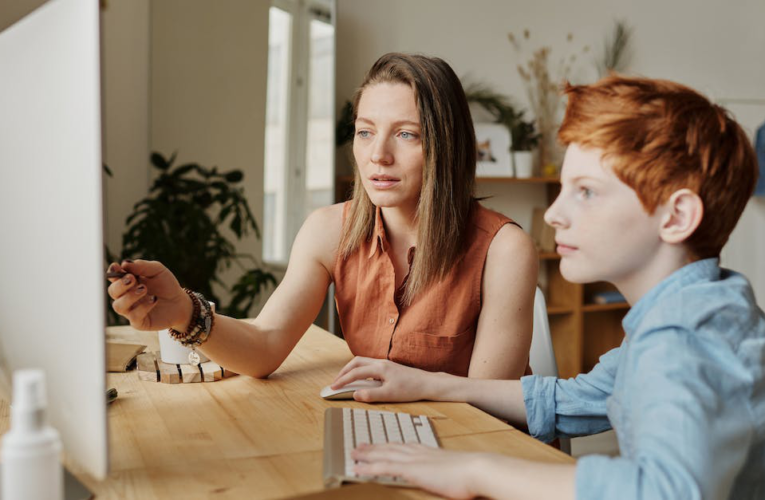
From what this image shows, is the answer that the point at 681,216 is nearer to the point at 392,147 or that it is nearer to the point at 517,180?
the point at 392,147

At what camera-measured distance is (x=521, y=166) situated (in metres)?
4.09

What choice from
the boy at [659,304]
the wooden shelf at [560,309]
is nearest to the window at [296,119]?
the wooden shelf at [560,309]

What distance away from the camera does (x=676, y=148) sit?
87 centimetres

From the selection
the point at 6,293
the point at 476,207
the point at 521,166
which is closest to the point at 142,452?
the point at 6,293

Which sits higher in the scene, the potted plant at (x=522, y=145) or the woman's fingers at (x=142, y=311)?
the potted plant at (x=522, y=145)

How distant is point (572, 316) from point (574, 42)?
5.40 ft

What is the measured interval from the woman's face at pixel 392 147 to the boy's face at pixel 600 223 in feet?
1.93

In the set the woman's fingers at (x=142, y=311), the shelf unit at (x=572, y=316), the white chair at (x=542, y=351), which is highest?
the woman's fingers at (x=142, y=311)

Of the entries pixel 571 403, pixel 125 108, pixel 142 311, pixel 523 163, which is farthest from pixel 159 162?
pixel 571 403

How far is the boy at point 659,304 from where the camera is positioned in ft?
2.37

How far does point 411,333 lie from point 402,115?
440mm

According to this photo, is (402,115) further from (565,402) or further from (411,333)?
(565,402)

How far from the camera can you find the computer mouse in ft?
3.95

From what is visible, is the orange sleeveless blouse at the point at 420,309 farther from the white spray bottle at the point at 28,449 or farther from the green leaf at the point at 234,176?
the green leaf at the point at 234,176
